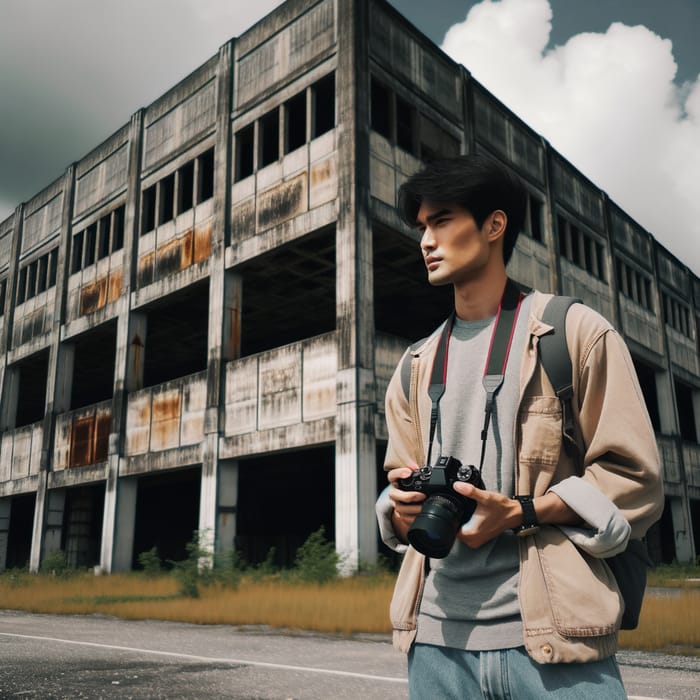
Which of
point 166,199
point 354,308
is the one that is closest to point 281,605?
point 354,308

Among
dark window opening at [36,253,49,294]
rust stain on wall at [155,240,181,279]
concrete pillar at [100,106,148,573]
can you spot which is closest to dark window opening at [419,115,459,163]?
rust stain on wall at [155,240,181,279]

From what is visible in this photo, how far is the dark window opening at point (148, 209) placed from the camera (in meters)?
23.3

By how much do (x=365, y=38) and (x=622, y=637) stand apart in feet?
46.9

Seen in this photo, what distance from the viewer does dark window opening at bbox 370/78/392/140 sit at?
1780cm

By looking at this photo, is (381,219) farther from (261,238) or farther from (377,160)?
(261,238)

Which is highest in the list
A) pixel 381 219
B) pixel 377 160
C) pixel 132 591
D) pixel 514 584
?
pixel 377 160

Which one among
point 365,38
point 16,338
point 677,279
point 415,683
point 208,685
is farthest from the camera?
point 677,279

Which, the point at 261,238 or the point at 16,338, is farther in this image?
the point at 16,338

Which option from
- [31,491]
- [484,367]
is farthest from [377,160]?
[31,491]

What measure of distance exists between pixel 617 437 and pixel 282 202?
681 inches

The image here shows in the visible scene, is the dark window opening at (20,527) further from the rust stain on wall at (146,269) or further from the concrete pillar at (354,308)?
the concrete pillar at (354,308)

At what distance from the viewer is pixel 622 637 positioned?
24.7ft

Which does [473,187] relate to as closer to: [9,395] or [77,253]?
[77,253]

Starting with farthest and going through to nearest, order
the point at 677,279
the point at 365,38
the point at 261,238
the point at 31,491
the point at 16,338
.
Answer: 1. the point at 677,279
2. the point at 16,338
3. the point at 31,491
4. the point at 261,238
5. the point at 365,38
